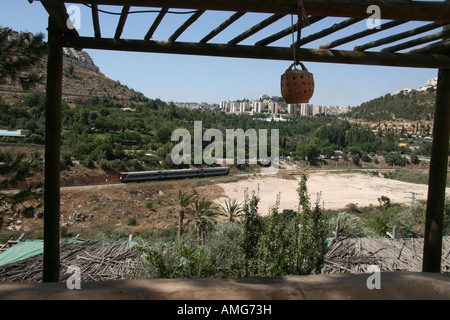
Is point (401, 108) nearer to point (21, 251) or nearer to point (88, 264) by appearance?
point (21, 251)

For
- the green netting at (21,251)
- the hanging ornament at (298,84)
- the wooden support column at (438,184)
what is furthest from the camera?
the green netting at (21,251)

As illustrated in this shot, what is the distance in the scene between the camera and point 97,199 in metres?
26.5

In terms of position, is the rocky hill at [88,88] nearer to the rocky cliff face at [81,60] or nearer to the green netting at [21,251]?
the rocky cliff face at [81,60]

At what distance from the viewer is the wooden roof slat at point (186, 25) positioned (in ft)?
8.57

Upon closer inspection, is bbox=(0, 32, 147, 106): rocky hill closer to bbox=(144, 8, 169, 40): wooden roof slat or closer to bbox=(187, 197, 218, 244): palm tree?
bbox=(187, 197, 218, 244): palm tree

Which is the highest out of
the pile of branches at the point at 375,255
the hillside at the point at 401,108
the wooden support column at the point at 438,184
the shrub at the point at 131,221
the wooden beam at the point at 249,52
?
the hillside at the point at 401,108

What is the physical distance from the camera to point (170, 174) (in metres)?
33.5

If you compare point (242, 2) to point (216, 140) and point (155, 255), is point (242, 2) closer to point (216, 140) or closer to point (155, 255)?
point (155, 255)

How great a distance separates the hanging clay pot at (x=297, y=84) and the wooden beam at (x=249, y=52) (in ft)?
2.50

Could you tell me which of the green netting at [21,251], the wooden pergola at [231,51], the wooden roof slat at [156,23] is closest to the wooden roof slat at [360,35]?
the wooden pergola at [231,51]

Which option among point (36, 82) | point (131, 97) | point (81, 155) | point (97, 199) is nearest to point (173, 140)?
point (81, 155)

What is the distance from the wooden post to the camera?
297 centimetres

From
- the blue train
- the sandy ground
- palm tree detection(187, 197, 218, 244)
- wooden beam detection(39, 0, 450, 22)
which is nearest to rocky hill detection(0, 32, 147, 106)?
the blue train

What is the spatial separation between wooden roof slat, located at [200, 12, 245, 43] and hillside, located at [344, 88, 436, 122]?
67.9 m
